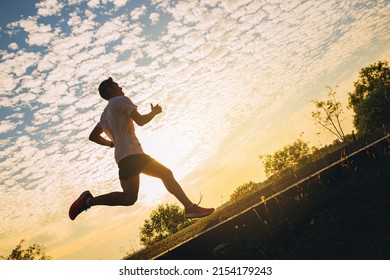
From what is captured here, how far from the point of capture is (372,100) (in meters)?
45.1

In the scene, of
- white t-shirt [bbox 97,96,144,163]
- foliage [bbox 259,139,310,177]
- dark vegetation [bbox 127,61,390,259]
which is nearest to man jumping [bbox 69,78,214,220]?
white t-shirt [bbox 97,96,144,163]

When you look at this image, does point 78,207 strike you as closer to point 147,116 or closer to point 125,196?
point 125,196

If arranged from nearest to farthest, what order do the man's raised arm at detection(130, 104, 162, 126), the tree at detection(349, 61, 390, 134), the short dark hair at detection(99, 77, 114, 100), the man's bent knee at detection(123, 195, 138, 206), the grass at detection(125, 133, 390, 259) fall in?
the grass at detection(125, 133, 390, 259), the man's raised arm at detection(130, 104, 162, 126), the man's bent knee at detection(123, 195, 138, 206), the short dark hair at detection(99, 77, 114, 100), the tree at detection(349, 61, 390, 134)

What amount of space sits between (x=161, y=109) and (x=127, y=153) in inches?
27.0

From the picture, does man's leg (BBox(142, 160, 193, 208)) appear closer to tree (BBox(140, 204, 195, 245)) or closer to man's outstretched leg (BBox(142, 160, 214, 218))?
man's outstretched leg (BBox(142, 160, 214, 218))

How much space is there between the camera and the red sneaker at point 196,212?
376 centimetres

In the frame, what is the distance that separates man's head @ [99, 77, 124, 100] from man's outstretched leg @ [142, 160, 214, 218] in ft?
3.70

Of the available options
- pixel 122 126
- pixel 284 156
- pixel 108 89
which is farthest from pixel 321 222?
pixel 284 156

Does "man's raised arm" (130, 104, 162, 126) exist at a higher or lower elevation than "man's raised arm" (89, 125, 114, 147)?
lower

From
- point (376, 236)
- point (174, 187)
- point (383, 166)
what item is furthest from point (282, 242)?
point (174, 187)

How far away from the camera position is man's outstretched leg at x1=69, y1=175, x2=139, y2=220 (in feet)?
11.9

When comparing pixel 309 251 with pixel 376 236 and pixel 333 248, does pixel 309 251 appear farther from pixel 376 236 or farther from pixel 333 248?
pixel 376 236

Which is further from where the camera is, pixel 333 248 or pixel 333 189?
pixel 333 189

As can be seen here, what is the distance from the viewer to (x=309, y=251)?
188 cm
